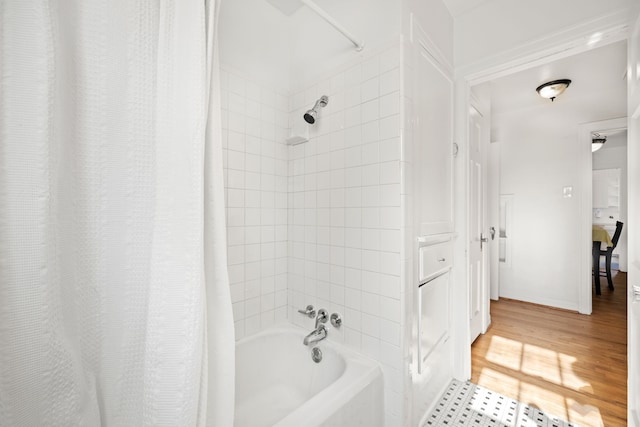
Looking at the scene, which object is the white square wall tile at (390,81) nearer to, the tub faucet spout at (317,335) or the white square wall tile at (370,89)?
the white square wall tile at (370,89)

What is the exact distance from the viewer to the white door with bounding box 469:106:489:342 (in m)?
2.21

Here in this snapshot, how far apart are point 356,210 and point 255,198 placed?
658mm

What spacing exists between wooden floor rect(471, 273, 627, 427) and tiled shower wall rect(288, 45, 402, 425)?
1.11 meters

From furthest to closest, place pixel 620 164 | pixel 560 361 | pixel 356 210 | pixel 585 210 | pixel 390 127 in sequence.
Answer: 1. pixel 620 164
2. pixel 585 210
3. pixel 560 361
4. pixel 356 210
5. pixel 390 127

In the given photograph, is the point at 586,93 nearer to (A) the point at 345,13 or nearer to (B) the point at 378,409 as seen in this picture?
(A) the point at 345,13

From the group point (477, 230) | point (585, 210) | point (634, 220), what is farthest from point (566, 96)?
point (634, 220)

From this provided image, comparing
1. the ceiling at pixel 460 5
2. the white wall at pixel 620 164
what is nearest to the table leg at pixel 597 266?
the white wall at pixel 620 164

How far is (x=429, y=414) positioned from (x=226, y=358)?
1533 mm

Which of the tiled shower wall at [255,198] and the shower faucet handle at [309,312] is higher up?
the tiled shower wall at [255,198]

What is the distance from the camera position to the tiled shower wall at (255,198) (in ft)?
5.22

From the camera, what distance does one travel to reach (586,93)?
2938mm

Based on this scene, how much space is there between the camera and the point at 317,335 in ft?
5.28

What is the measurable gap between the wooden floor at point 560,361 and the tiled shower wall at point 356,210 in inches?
43.8

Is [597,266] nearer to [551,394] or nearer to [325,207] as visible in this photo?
[551,394]
